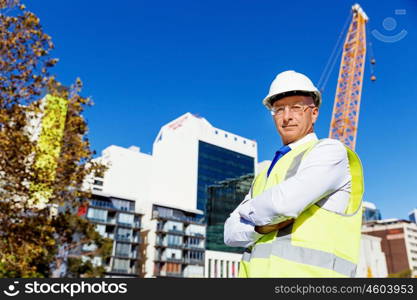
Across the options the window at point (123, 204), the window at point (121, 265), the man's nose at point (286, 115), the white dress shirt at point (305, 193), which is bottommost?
the window at point (121, 265)

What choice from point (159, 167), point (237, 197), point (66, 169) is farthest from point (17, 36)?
point (159, 167)

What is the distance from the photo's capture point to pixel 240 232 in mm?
2070

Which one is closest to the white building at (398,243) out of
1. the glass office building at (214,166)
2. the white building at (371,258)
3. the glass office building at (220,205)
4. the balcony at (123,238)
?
the white building at (371,258)

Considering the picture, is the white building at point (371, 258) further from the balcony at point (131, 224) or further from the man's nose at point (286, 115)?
the man's nose at point (286, 115)

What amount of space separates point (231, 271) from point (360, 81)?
5390 cm

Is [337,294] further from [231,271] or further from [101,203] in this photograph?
[231,271]

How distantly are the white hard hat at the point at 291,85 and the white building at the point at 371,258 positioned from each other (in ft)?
361

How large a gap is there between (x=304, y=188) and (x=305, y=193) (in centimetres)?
3

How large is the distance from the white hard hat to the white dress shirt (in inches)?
15.8

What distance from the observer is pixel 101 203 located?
70.1 meters

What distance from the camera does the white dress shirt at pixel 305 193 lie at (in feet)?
5.97

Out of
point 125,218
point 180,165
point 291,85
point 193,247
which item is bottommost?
point 291,85

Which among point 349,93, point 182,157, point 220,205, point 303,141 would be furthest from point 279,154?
point 182,157

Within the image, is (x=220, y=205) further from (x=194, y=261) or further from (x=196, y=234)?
(x=194, y=261)
